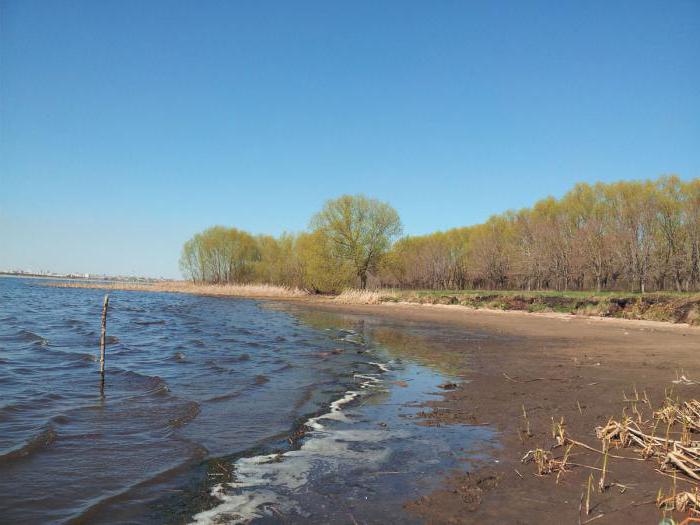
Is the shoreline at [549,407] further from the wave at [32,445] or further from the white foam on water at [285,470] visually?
the wave at [32,445]

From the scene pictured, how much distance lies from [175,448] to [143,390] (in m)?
3.86

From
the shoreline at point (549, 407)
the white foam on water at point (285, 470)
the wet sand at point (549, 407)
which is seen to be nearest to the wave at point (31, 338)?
the white foam on water at point (285, 470)

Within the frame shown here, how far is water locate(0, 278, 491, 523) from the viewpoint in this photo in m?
4.19

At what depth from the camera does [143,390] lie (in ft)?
29.7

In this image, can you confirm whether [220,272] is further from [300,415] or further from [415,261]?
[300,415]

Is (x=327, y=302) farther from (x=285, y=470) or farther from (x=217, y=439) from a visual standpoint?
(x=285, y=470)

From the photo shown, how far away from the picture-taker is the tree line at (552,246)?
4875cm

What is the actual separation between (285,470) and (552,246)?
5828 centimetres

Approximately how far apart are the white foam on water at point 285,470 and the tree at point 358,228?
47.3m

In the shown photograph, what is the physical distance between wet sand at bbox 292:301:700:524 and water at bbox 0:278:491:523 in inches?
18.2

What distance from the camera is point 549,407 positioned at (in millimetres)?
7121

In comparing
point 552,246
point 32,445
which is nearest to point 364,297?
point 552,246


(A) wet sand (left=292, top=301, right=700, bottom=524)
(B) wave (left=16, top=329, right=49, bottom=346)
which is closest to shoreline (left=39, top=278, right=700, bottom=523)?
(A) wet sand (left=292, top=301, right=700, bottom=524)

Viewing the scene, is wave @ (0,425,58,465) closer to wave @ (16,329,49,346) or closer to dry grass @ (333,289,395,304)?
wave @ (16,329,49,346)
